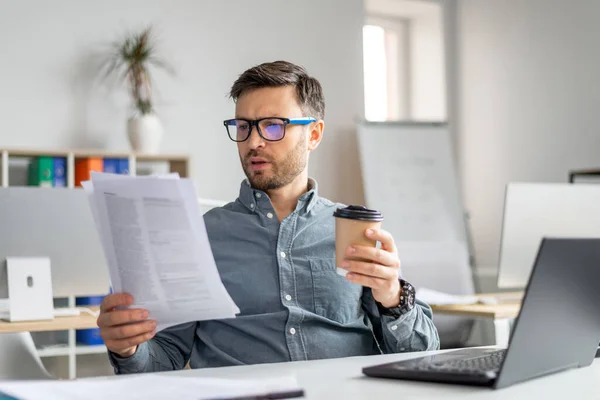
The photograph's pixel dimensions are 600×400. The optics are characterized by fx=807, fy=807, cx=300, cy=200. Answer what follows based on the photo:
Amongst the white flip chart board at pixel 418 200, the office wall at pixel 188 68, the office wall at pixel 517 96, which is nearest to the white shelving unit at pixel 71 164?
the office wall at pixel 188 68

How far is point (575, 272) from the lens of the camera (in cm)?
121

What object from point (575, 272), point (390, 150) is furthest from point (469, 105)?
point (575, 272)

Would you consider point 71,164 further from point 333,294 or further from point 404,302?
point 404,302

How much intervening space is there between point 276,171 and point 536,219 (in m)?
1.45

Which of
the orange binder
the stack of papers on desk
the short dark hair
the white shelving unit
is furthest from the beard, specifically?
the orange binder

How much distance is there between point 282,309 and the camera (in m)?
1.78

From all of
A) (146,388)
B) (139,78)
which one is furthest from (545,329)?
(139,78)

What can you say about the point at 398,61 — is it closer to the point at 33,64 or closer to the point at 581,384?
the point at 33,64

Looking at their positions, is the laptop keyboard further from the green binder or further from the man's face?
the green binder

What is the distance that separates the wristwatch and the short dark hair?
0.53m

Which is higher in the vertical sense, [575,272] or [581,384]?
[575,272]

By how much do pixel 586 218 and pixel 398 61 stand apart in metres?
3.21

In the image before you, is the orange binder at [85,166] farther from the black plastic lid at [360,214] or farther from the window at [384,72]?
the black plastic lid at [360,214]

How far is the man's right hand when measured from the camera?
145 centimetres
